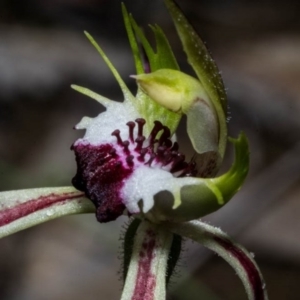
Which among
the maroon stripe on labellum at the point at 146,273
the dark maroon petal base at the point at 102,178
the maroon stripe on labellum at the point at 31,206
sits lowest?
the maroon stripe on labellum at the point at 146,273

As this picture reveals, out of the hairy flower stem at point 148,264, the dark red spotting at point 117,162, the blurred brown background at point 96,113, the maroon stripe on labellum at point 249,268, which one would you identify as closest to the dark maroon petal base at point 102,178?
the dark red spotting at point 117,162

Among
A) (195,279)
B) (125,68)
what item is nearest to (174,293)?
(195,279)

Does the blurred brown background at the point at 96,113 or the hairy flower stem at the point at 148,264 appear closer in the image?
the hairy flower stem at the point at 148,264

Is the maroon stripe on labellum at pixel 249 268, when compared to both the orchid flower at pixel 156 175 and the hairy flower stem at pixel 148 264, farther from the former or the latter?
the hairy flower stem at pixel 148 264

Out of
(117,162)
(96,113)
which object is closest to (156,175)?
(117,162)

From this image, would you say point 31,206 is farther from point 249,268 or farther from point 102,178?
point 249,268

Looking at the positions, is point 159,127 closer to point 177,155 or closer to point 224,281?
point 177,155

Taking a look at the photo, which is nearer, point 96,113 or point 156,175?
point 156,175
